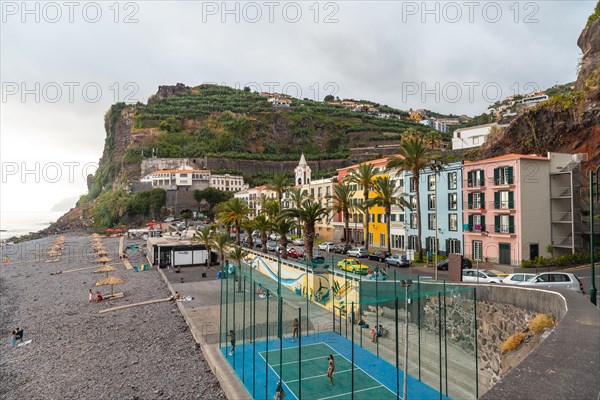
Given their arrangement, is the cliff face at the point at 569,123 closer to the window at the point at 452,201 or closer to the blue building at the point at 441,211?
the blue building at the point at 441,211

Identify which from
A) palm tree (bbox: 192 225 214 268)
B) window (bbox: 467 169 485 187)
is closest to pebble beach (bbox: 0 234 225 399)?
palm tree (bbox: 192 225 214 268)

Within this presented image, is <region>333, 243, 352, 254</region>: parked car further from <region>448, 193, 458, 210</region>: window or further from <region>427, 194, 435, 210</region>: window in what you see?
<region>448, 193, 458, 210</region>: window

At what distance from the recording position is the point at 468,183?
1502 inches

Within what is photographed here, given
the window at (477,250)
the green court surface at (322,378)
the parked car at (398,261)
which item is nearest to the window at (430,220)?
the window at (477,250)

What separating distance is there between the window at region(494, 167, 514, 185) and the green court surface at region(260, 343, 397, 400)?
1002 inches

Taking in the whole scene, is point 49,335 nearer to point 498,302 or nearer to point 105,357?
point 105,357

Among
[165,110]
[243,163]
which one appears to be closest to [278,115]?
[243,163]

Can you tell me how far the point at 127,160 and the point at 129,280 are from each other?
100559 millimetres

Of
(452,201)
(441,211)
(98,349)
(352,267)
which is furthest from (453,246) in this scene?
(98,349)

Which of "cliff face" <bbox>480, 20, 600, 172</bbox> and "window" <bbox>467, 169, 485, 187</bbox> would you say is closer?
"window" <bbox>467, 169, 485, 187</bbox>

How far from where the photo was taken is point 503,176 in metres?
34.8

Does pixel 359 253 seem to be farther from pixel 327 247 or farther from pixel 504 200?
pixel 504 200

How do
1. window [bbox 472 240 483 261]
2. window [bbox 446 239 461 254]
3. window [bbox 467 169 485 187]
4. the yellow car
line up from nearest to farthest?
the yellow car
window [bbox 467 169 485 187]
window [bbox 472 240 483 261]
window [bbox 446 239 461 254]

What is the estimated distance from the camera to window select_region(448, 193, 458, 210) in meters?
39.6
